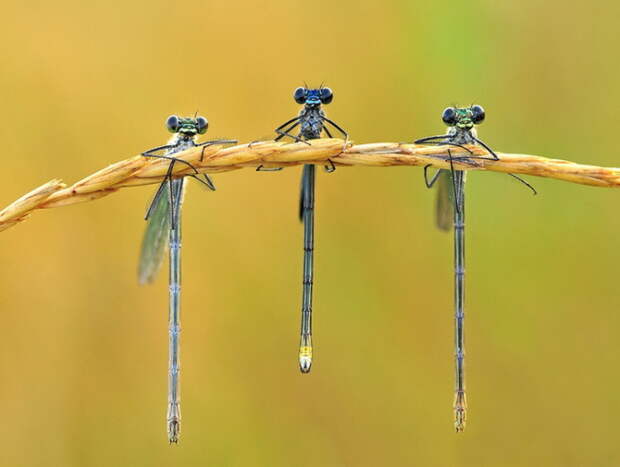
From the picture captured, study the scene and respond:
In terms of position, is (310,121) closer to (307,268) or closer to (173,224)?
(307,268)

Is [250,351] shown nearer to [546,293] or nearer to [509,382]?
[509,382]

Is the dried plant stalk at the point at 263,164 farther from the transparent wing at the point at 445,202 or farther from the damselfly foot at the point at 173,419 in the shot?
the transparent wing at the point at 445,202

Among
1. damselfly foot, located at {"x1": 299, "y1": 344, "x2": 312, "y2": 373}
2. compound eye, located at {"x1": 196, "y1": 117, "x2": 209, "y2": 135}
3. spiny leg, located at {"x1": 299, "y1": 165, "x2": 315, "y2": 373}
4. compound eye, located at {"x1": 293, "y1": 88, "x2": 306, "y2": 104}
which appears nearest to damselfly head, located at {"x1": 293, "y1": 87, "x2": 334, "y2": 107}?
compound eye, located at {"x1": 293, "y1": 88, "x2": 306, "y2": 104}

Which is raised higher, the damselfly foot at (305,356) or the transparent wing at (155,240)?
the transparent wing at (155,240)

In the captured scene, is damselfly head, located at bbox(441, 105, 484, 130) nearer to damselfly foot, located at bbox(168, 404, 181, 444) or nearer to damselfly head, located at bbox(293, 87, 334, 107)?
damselfly head, located at bbox(293, 87, 334, 107)

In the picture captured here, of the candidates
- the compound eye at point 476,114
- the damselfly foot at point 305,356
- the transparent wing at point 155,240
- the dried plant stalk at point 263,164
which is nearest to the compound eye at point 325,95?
the compound eye at point 476,114
